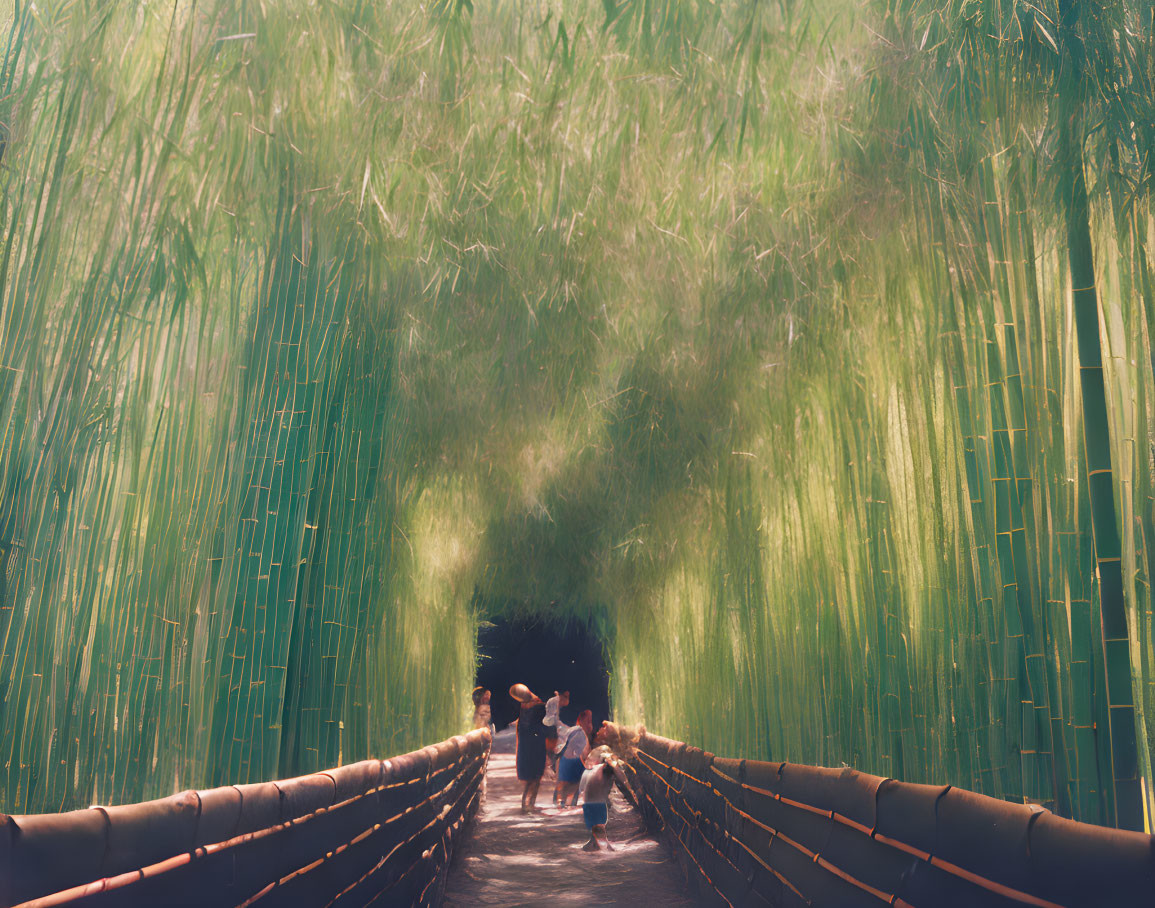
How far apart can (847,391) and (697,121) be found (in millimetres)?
685

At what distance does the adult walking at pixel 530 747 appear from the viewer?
7492mm

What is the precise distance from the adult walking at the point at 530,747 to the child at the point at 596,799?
1930 mm

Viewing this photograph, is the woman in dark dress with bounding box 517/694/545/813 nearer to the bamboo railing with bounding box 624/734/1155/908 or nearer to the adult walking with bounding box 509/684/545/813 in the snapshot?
the adult walking with bounding box 509/684/545/813

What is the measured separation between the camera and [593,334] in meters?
3.04

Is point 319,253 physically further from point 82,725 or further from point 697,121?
point 82,725

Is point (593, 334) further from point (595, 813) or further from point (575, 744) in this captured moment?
point (575, 744)

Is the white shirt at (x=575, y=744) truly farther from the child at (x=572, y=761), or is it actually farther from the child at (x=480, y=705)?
the child at (x=480, y=705)

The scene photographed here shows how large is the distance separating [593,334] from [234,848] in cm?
199

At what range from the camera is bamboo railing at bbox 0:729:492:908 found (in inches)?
36.9

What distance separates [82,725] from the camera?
1.41 metres

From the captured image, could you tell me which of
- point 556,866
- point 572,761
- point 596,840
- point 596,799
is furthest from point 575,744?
point 556,866

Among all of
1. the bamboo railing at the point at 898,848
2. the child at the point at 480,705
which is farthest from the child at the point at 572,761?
the bamboo railing at the point at 898,848

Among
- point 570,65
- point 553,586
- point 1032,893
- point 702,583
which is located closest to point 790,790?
point 1032,893

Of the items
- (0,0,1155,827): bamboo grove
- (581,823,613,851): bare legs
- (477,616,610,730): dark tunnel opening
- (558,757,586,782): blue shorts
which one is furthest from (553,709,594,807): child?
(477,616,610,730): dark tunnel opening
